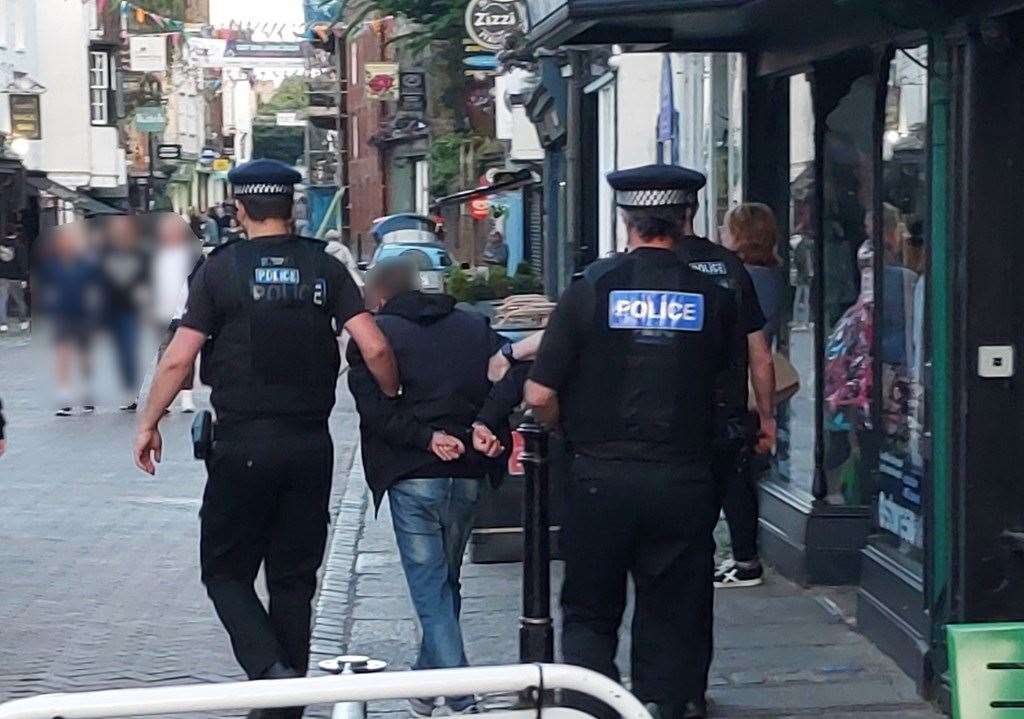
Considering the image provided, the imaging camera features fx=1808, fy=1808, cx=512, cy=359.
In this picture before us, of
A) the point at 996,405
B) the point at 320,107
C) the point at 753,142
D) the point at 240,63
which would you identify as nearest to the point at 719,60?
the point at 753,142

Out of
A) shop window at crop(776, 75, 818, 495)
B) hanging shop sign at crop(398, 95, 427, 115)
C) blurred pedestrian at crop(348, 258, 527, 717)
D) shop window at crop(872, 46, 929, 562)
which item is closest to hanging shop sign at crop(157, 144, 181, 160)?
hanging shop sign at crop(398, 95, 427, 115)

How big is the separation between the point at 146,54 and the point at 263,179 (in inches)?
2012

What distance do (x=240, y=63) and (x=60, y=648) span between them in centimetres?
13038

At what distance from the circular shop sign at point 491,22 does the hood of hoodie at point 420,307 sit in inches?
492

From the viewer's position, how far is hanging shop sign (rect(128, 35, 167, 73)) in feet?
180

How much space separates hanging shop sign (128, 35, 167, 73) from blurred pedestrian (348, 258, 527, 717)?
50.3m

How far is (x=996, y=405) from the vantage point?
632cm

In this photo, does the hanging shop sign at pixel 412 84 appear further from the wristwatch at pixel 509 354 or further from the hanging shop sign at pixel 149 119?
the wristwatch at pixel 509 354

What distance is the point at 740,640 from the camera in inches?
304

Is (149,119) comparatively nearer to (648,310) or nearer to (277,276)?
(277,276)

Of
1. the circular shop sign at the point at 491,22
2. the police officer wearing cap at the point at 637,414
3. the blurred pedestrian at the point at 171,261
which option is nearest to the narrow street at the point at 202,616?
the police officer wearing cap at the point at 637,414

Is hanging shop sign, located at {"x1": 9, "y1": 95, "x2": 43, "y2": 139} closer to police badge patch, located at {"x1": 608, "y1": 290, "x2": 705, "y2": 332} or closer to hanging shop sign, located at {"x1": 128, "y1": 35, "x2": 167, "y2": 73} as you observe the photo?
hanging shop sign, located at {"x1": 128, "y1": 35, "x2": 167, "y2": 73}

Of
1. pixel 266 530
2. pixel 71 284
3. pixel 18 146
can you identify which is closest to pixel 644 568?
pixel 266 530

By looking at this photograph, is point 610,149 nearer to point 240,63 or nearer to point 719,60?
point 719,60
